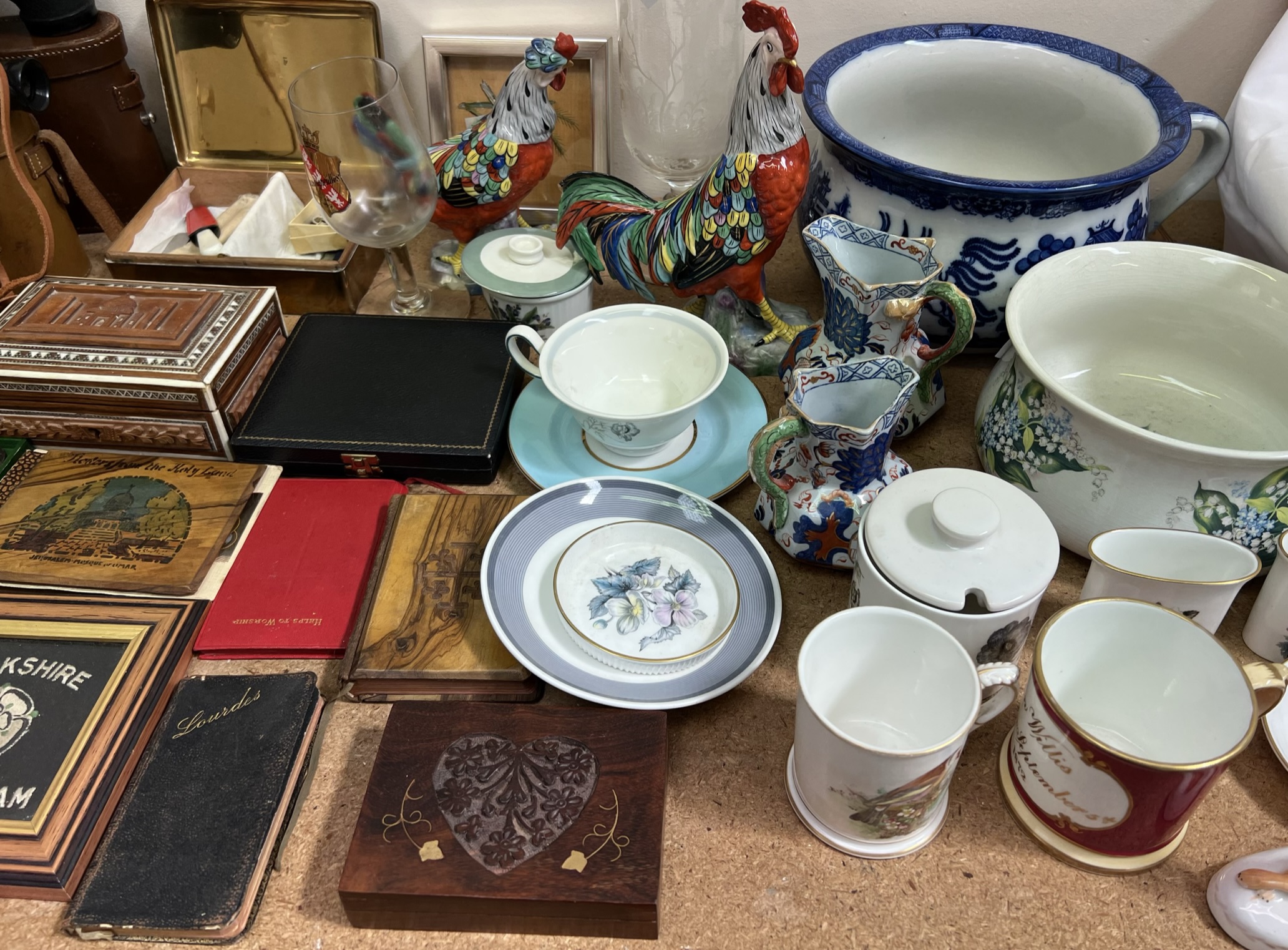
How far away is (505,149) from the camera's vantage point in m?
1.00

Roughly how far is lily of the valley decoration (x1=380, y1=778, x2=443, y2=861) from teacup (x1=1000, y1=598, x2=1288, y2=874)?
40cm

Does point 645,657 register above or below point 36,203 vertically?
below

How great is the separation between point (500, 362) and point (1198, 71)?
0.96m

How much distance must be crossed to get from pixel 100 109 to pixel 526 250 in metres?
0.56

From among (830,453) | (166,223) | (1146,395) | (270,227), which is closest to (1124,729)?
(830,453)

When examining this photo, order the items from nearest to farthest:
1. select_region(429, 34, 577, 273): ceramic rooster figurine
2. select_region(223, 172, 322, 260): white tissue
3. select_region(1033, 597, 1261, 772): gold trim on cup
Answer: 1. select_region(1033, 597, 1261, 772): gold trim on cup
2. select_region(429, 34, 577, 273): ceramic rooster figurine
3. select_region(223, 172, 322, 260): white tissue

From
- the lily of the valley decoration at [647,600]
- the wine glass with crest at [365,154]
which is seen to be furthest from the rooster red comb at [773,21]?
the lily of the valley decoration at [647,600]

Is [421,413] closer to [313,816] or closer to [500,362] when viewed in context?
[500,362]

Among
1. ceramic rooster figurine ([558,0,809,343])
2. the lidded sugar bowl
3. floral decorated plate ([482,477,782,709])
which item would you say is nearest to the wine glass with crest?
ceramic rooster figurine ([558,0,809,343])

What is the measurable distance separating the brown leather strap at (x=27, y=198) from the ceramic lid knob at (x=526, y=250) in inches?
19.8

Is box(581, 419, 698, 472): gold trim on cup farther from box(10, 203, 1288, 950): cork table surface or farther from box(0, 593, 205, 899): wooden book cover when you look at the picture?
box(0, 593, 205, 899): wooden book cover

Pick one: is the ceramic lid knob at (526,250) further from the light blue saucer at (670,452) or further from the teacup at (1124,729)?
the teacup at (1124,729)

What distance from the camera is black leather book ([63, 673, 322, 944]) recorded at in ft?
2.00

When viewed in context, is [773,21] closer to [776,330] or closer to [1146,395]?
[776,330]
